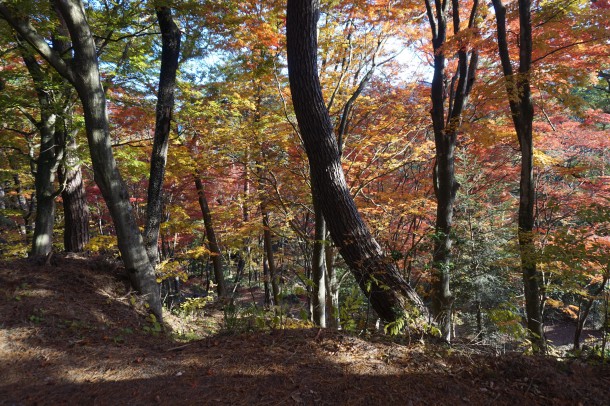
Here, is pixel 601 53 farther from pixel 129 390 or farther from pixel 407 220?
pixel 129 390

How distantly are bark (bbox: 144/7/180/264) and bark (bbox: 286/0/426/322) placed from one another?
10.0 ft

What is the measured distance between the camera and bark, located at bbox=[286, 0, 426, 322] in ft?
12.4

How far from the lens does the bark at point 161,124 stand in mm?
6012

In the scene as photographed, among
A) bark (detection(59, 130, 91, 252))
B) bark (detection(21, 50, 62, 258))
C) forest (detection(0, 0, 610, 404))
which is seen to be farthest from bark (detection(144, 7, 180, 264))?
bark (detection(21, 50, 62, 258))

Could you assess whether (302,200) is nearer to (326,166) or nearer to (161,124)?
(161,124)

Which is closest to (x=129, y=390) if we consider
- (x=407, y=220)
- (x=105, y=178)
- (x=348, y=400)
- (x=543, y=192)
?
(x=348, y=400)

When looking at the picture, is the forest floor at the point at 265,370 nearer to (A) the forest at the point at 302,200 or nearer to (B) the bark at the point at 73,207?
(A) the forest at the point at 302,200

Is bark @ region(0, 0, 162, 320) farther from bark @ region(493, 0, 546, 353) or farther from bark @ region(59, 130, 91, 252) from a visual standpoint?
bark @ region(493, 0, 546, 353)

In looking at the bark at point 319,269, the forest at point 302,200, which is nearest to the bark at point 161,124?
the forest at point 302,200

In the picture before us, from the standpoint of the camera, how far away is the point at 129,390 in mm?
2438

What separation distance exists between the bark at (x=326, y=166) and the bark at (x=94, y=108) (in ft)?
9.09

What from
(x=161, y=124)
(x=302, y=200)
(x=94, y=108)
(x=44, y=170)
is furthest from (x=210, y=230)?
(x=94, y=108)

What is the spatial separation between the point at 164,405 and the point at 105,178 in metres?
3.58

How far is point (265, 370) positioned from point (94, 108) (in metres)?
4.16
